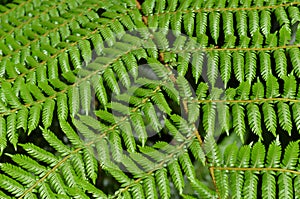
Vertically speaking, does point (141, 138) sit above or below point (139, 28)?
below

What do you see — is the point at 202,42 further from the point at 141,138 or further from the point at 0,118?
the point at 0,118

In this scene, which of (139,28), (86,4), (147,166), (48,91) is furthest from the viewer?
(86,4)

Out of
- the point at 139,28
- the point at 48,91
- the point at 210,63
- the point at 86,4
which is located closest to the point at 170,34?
the point at 139,28

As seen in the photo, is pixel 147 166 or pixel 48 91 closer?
pixel 147 166

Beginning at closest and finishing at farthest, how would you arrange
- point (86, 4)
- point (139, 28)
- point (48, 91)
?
point (48, 91)
point (139, 28)
point (86, 4)

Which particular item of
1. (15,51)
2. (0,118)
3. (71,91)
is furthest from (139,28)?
(0,118)

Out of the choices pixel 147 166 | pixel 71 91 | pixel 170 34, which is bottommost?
pixel 147 166
